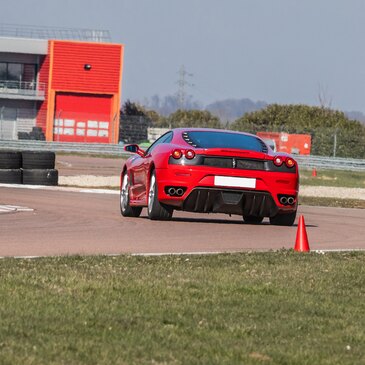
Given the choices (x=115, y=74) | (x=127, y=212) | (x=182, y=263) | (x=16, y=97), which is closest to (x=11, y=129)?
(x=16, y=97)

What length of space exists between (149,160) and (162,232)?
1.93m

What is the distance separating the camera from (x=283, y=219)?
16094 millimetres

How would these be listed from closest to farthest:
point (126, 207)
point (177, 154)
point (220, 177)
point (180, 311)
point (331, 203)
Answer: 1. point (180, 311)
2. point (220, 177)
3. point (177, 154)
4. point (126, 207)
5. point (331, 203)

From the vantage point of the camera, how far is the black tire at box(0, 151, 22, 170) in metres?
25.0

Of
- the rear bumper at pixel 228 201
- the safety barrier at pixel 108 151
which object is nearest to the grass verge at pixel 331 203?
the rear bumper at pixel 228 201

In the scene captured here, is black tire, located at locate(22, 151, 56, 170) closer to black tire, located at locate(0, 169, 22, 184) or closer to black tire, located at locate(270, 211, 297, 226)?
black tire, located at locate(0, 169, 22, 184)

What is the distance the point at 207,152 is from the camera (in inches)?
591

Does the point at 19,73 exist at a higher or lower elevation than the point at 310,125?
higher

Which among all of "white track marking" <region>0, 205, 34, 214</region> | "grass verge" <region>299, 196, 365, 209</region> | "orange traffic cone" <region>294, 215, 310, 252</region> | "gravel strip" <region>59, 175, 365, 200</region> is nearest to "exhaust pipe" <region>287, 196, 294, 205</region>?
"orange traffic cone" <region>294, 215, 310, 252</region>

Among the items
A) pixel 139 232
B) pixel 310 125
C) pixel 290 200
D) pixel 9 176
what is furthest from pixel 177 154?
pixel 310 125

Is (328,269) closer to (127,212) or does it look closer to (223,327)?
(223,327)

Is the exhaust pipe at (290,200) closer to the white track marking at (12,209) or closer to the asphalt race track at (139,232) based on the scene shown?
the asphalt race track at (139,232)

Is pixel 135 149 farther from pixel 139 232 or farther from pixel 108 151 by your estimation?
pixel 108 151

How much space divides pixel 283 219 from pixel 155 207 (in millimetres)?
1826
